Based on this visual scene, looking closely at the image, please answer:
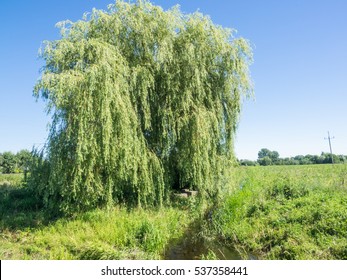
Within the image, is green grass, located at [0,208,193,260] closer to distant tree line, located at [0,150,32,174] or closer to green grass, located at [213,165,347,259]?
green grass, located at [213,165,347,259]

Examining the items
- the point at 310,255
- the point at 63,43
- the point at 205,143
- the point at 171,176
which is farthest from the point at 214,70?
the point at 310,255

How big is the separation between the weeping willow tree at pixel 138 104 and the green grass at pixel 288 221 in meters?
1.85

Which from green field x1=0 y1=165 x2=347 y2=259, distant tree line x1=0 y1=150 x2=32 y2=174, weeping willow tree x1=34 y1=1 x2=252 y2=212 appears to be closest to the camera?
green field x1=0 y1=165 x2=347 y2=259

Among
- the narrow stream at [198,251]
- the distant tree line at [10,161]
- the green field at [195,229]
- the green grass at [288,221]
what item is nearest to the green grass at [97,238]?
the green field at [195,229]

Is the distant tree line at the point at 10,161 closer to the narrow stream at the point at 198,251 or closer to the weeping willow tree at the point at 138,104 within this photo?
the weeping willow tree at the point at 138,104

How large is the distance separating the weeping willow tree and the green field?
86cm

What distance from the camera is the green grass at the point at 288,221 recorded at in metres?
7.34

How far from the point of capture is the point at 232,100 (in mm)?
13273

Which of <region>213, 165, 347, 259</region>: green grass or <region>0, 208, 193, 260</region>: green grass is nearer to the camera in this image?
<region>0, 208, 193, 260</region>: green grass

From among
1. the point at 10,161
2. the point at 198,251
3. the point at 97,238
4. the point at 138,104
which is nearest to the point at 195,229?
the point at 198,251

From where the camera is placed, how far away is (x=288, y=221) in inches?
358

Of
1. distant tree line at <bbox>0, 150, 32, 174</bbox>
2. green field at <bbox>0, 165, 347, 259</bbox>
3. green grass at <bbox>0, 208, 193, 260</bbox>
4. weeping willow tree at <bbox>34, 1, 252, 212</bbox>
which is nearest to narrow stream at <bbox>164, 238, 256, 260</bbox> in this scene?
green field at <bbox>0, 165, 347, 259</bbox>

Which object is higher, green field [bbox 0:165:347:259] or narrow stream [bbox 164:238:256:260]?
green field [bbox 0:165:347:259]

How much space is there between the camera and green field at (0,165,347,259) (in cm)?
721
